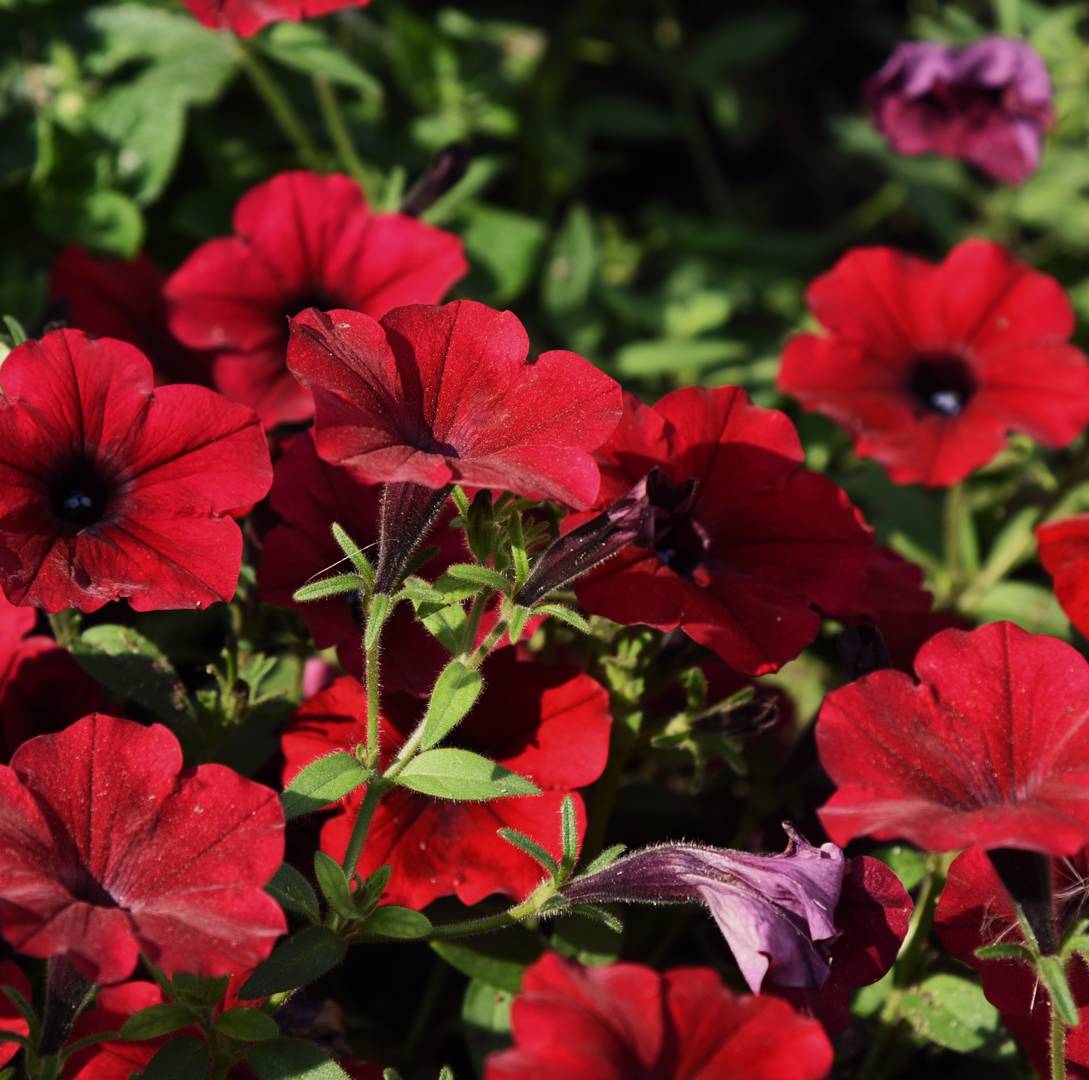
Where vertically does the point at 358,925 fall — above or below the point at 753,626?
below

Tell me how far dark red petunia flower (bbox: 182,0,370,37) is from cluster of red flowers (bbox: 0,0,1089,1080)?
2.14 ft

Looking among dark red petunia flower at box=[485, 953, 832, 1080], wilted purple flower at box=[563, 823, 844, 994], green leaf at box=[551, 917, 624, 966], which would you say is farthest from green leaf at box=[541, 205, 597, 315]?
dark red petunia flower at box=[485, 953, 832, 1080]

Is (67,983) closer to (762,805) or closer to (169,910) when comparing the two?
(169,910)

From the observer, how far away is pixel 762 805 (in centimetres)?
183

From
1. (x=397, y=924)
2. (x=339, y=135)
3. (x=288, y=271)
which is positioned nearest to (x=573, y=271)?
(x=339, y=135)

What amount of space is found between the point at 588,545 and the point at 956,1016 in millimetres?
780

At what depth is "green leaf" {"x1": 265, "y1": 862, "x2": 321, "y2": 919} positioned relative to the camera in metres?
1.40

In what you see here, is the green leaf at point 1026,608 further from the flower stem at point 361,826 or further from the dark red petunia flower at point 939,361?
the flower stem at point 361,826

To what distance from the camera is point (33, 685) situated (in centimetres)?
167

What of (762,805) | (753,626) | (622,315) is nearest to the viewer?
(753,626)

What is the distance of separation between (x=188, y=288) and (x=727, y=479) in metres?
0.91

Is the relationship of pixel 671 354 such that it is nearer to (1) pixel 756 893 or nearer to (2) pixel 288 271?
(2) pixel 288 271

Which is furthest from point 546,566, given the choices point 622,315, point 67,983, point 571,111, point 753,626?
point 571,111

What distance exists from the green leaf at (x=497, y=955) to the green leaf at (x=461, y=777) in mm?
301
